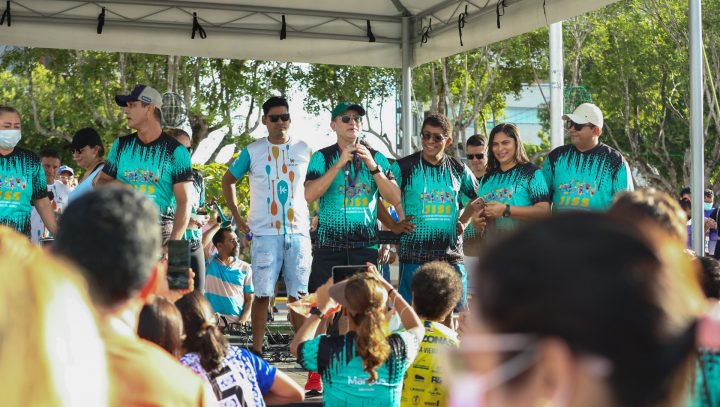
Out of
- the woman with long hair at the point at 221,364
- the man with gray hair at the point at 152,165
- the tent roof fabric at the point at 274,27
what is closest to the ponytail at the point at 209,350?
the woman with long hair at the point at 221,364

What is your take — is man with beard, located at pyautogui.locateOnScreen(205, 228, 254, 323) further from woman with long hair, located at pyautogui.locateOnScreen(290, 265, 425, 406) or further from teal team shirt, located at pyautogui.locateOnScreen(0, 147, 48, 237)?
woman with long hair, located at pyautogui.locateOnScreen(290, 265, 425, 406)

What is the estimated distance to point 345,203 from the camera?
22.6 feet

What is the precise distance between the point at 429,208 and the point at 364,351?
3.09 meters

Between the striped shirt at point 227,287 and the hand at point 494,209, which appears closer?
the hand at point 494,209

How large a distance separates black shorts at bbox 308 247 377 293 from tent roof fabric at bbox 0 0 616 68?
2.52 meters

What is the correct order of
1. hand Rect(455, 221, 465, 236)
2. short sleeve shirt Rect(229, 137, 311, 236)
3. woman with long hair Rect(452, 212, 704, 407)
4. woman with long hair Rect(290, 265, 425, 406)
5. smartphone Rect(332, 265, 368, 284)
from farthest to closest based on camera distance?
short sleeve shirt Rect(229, 137, 311, 236) < hand Rect(455, 221, 465, 236) < smartphone Rect(332, 265, 368, 284) < woman with long hair Rect(290, 265, 425, 406) < woman with long hair Rect(452, 212, 704, 407)

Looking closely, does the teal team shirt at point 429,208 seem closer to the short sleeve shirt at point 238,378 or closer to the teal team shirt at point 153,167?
the teal team shirt at point 153,167

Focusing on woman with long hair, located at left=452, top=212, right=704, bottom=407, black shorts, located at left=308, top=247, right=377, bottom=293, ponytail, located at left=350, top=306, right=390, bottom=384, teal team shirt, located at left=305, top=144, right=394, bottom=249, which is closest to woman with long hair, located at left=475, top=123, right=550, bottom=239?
teal team shirt, located at left=305, top=144, right=394, bottom=249

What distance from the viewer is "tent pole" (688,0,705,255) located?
23.7 feet

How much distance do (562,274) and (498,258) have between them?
Result: 0.08 meters

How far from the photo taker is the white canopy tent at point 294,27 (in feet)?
27.8

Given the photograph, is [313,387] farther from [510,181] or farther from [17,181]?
[17,181]

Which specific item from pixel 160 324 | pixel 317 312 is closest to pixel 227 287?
pixel 317 312

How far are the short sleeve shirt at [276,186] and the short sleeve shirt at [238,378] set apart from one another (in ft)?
12.3
